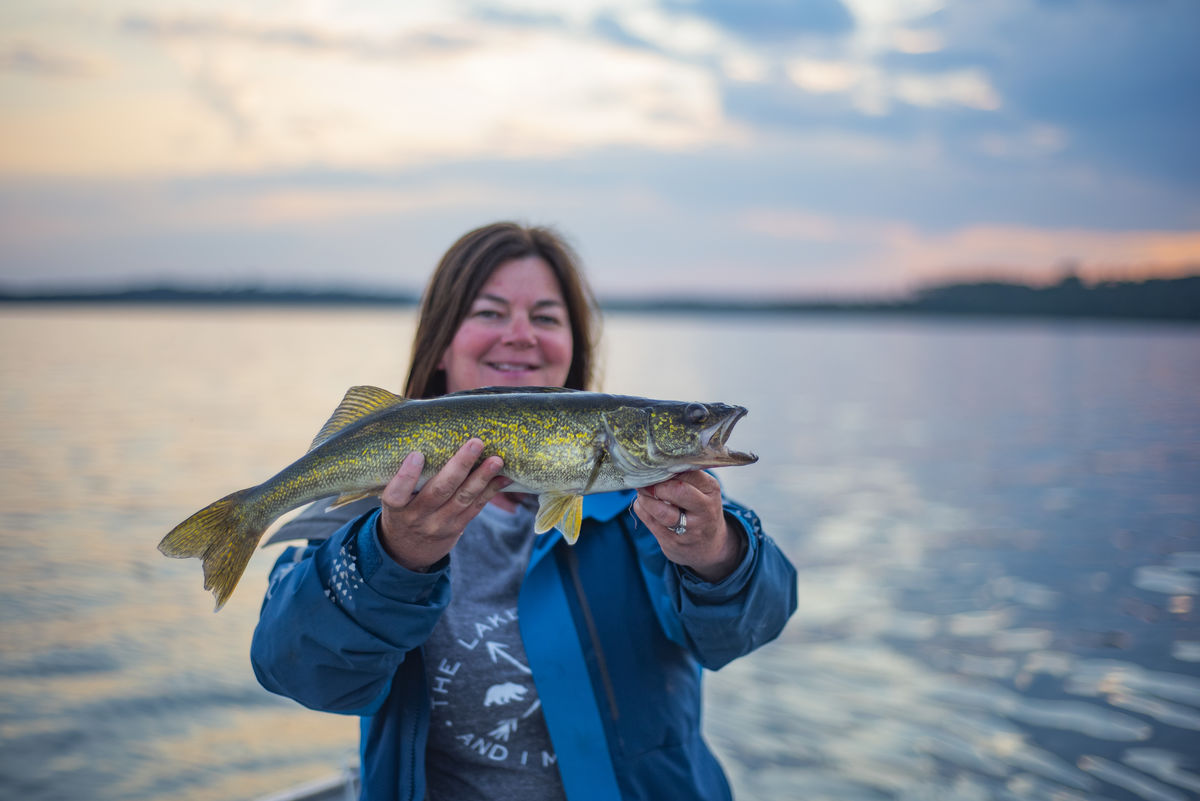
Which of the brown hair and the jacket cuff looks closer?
the jacket cuff

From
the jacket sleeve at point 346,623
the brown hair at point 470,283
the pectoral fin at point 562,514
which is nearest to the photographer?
the jacket sleeve at point 346,623

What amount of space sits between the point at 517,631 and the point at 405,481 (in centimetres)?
77

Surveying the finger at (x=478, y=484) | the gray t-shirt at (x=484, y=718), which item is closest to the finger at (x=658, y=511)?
the finger at (x=478, y=484)

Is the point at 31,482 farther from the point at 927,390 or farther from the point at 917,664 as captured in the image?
the point at 927,390

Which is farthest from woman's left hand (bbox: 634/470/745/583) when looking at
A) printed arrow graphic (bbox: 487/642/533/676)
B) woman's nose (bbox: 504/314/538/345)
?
woman's nose (bbox: 504/314/538/345)

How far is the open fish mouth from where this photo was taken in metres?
3.12

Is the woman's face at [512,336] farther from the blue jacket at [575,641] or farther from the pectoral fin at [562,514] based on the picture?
the pectoral fin at [562,514]

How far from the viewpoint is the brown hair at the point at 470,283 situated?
13.3 ft

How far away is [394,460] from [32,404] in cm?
3133

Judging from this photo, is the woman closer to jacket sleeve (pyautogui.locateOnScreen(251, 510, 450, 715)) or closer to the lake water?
jacket sleeve (pyautogui.locateOnScreen(251, 510, 450, 715))

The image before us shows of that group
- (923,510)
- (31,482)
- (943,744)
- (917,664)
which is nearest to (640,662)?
(943,744)

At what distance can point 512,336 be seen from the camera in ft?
13.0

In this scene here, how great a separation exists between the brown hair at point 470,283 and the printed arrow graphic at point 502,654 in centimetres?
137

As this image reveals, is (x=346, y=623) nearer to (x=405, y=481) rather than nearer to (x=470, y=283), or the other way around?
(x=405, y=481)
